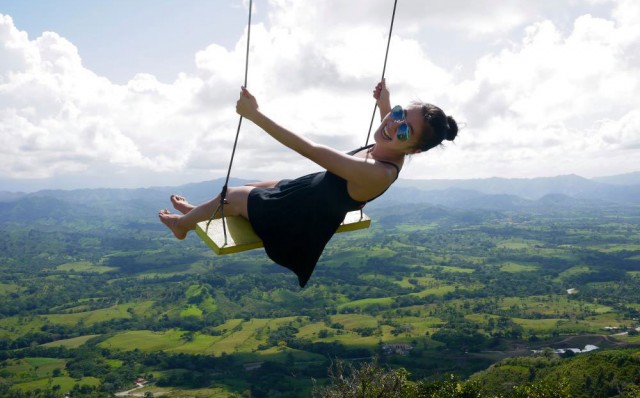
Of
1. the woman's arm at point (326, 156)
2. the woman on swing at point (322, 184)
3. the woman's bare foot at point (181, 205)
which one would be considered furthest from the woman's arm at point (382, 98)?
the woman's bare foot at point (181, 205)

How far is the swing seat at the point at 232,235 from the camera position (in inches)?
121

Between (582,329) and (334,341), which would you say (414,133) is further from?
(582,329)

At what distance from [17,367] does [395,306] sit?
218 feet

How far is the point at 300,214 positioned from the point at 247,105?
2.58ft

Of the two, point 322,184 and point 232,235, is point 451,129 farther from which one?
point 232,235

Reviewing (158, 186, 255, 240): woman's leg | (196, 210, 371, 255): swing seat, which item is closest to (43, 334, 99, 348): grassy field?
(158, 186, 255, 240): woman's leg

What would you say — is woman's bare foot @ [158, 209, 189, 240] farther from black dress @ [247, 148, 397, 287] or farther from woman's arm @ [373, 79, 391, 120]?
woman's arm @ [373, 79, 391, 120]

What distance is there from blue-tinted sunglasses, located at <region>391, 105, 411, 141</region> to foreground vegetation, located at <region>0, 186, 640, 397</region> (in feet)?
62.7

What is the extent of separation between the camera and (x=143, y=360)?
72312mm

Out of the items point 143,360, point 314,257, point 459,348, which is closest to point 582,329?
point 459,348

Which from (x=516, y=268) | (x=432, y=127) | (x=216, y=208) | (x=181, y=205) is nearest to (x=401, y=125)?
(x=432, y=127)

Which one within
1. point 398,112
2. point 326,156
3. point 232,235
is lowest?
point 232,235

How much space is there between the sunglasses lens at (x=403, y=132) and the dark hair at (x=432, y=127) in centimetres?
12

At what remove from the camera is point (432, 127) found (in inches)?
117
